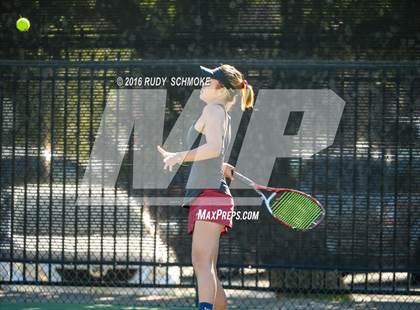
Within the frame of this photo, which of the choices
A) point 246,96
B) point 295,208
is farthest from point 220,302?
point 246,96

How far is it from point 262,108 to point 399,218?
4.88 ft

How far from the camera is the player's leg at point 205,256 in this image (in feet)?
18.5

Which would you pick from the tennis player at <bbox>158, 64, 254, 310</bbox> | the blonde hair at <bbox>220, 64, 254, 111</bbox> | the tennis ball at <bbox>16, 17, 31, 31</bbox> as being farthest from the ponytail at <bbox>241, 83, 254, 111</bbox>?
the tennis ball at <bbox>16, 17, 31, 31</bbox>

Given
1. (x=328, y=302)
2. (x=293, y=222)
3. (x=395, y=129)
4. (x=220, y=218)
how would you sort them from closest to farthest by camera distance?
(x=220, y=218)
(x=293, y=222)
(x=395, y=129)
(x=328, y=302)

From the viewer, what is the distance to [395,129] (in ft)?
24.9

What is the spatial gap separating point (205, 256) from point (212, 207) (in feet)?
1.02

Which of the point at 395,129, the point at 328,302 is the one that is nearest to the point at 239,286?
the point at 328,302

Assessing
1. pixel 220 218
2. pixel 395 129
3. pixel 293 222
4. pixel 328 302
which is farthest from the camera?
pixel 328 302

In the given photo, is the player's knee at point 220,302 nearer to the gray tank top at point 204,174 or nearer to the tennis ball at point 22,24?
the gray tank top at point 204,174

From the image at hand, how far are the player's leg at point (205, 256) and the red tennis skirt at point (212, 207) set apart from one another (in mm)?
41

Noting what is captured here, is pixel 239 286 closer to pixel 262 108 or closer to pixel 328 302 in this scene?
pixel 328 302

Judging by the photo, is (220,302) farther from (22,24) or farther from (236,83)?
(22,24)

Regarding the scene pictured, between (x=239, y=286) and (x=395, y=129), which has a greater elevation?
(x=395, y=129)

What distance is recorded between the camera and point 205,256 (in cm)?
566
